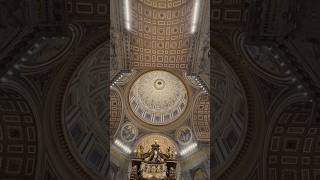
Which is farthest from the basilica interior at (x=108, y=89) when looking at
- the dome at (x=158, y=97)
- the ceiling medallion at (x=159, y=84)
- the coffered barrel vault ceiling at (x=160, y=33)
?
the ceiling medallion at (x=159, y=84)

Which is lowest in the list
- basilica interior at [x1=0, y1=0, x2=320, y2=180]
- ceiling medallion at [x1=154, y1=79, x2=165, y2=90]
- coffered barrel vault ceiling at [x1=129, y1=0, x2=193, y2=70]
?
basilica interior at [x1=0, y1=0, x2=320, y2=180]

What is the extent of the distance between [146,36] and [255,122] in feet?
26.4

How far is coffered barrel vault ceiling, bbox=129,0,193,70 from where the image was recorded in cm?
1585

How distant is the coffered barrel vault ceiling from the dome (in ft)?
5.44

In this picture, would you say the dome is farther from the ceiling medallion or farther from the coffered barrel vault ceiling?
the coffered barrel vault ceiling

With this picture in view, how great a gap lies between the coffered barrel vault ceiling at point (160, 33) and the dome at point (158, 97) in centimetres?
166

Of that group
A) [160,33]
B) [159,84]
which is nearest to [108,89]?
[160,33]

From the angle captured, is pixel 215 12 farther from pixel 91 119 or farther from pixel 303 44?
pixel 91 119

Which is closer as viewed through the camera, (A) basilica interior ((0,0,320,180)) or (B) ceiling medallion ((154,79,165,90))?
(A) basilica interior ((0,0,320,180))

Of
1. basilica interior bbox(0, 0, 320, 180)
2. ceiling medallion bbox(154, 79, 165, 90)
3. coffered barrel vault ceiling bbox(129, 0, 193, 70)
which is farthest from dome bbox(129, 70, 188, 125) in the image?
basilica interior bbox(0, 0, 320, 180)

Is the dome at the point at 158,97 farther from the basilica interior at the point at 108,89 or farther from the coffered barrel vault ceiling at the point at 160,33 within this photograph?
the basilica interior at the point at 108,89

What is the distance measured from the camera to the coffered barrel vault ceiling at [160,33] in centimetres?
1585

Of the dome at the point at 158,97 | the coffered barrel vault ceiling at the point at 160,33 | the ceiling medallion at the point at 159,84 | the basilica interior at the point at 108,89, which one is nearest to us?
the basilica interior at the point at 108,89

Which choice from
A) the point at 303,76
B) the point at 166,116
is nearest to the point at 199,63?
the point at 166,116
